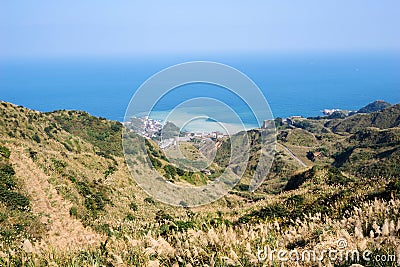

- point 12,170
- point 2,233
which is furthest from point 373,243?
point 12,170

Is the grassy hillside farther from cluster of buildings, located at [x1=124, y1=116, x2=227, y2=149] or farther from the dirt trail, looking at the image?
cluster of buildings, located at [x1=124, y1=116, x2=227, y2=149]

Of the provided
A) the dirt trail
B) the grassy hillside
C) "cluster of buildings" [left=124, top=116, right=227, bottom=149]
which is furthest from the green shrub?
"cluster of buildings" [left=124, top=116, right=227, bottom=149]

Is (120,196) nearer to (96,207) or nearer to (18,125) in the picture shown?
(96,207)

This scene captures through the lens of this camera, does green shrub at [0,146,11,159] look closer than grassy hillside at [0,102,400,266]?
No

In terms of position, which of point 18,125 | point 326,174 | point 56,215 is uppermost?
point 18,125

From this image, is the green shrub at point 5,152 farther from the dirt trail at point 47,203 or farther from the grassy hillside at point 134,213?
the dirt trail at point 47,203

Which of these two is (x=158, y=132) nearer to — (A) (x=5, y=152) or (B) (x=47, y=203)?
(A) (x=5, y=152)

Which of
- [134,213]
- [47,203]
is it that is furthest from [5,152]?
[134,213]
